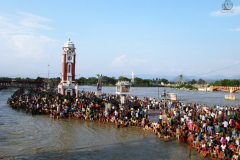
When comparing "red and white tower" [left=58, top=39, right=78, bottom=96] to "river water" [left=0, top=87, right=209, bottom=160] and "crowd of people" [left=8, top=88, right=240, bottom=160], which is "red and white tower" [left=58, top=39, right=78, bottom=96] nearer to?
"crowd of people" [left=8, top=88, right=240, bottom=160]

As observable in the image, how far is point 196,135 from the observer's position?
559 inches

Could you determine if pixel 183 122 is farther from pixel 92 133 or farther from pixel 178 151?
pixel 92 133

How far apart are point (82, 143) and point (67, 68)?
22302 millimetres

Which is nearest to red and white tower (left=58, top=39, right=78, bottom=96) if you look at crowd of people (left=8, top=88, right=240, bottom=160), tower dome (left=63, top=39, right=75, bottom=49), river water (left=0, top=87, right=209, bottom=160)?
tower dome (left=63, top=39, right=75, bottom=49)

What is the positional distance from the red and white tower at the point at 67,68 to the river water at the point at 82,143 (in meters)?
15.5

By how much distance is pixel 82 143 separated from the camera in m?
14.5

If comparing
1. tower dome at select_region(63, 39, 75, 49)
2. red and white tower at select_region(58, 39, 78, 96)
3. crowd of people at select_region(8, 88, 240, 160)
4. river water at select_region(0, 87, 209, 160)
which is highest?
tower dome at select_region(63, 39, 75, 49)

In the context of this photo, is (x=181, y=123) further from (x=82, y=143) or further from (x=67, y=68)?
(x=67, y=68)

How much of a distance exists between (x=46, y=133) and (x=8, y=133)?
276 cm

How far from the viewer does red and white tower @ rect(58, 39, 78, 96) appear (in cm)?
3509

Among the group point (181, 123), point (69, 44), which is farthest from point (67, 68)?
point (181, 123)

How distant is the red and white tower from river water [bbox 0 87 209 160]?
51.0ft

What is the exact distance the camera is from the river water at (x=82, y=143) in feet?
40.8

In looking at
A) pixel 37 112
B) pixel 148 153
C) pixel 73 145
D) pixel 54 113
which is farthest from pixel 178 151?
pixel 37 112
